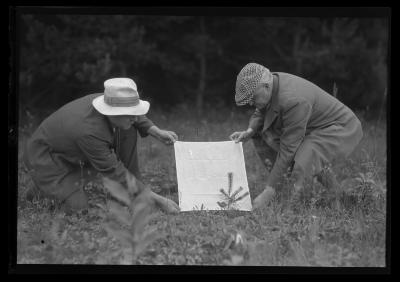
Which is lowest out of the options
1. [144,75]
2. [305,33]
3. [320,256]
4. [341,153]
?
[320,256]

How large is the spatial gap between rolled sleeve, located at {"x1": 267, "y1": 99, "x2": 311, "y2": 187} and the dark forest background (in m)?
4.84

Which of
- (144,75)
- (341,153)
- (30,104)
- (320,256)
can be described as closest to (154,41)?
(144,75)

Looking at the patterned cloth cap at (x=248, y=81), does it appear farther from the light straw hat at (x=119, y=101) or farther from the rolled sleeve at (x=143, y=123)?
the rolled sleeve at (x=143, y=123)

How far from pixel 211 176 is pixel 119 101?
95cm

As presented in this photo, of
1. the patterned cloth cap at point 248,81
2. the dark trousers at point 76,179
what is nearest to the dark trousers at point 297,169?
the patterned cloth cap at point 248,81

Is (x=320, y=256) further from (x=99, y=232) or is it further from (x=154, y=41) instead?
(x=154, y=41)

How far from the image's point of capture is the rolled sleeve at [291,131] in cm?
437

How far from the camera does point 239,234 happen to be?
12.3ft

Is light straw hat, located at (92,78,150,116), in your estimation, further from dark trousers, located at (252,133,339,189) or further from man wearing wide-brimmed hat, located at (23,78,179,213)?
dark trousers, located at (252,133,339,189)

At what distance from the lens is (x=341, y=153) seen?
4.66 meters

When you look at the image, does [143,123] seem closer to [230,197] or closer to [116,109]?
[116,109]

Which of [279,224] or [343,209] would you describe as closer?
[279,224]

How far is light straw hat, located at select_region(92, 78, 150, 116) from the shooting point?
415 centimetres

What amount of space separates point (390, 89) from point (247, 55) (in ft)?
22.9
